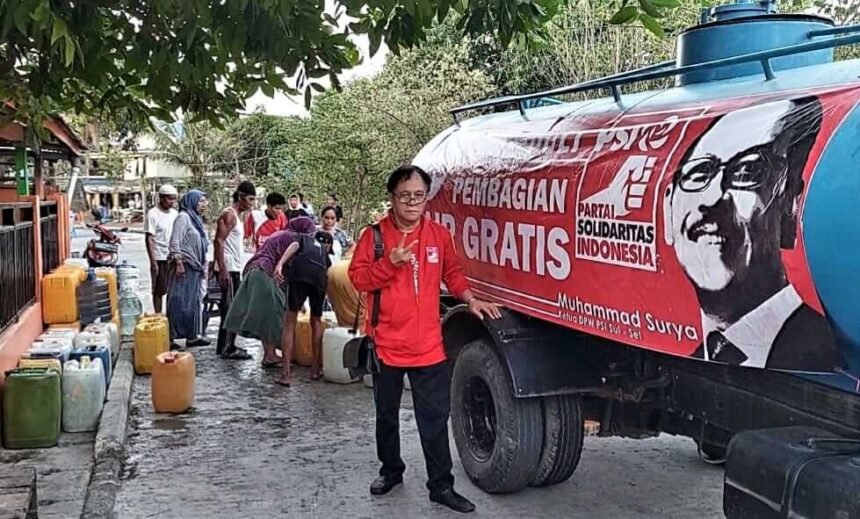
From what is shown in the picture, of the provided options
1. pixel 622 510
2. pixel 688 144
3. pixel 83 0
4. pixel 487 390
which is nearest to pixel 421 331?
pixel 487 390

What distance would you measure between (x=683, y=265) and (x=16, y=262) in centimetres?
638

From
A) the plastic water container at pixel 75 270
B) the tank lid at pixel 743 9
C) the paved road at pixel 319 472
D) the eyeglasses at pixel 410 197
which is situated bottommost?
the paved road at pixel 319 472

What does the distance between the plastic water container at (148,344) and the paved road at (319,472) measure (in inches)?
31.1

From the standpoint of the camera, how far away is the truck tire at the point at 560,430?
4871 millimetres

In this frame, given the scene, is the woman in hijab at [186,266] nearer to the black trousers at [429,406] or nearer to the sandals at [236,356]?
the sandals at [236,356]

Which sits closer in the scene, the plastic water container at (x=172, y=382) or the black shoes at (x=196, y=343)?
the plastic water container at (x=172, y=382)

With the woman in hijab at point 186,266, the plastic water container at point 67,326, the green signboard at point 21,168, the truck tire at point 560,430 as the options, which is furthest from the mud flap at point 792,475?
the green signboard at point 21,168

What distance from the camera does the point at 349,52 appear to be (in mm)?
4188

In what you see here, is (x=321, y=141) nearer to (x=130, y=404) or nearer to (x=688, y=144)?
(x=130, y=404)

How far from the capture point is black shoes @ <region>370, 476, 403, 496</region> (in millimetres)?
5121

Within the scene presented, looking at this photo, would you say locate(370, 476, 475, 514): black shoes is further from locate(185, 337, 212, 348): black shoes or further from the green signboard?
the green signboard

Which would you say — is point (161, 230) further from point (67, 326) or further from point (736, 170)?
point (736, 170)

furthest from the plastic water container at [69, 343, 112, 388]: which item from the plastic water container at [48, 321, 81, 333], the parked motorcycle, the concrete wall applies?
the parked motorcycle

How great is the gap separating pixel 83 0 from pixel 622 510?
3.77 m
